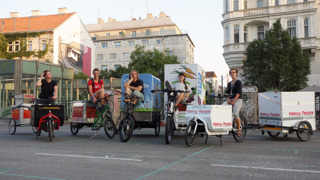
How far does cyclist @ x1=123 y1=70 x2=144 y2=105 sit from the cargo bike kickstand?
611 millimetres

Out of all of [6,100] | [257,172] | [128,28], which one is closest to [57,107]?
[257,172]

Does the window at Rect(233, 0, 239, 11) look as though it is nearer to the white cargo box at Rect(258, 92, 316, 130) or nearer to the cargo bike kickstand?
the white cargo box at Rect(258, 92, 316, 130)

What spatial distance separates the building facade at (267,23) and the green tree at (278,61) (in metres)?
5.09

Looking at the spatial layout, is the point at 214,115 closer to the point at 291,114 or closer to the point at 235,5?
the point at 291,114

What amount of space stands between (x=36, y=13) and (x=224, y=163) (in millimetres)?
58948

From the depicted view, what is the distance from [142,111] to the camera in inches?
393

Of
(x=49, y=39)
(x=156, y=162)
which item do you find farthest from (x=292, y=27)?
(x=49, y=39)

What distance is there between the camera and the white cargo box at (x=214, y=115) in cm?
778

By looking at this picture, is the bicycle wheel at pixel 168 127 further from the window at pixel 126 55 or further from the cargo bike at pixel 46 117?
the window at pixel 126 55

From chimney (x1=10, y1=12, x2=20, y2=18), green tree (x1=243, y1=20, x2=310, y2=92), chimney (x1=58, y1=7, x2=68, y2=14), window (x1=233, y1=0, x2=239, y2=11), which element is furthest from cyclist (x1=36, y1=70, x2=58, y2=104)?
chimney (x1=10, y1=12, x2=20, y2=18)

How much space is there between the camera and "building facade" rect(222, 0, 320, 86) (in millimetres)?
32316

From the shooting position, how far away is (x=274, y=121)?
964 cm

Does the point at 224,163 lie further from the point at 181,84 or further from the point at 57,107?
the point at 57,107

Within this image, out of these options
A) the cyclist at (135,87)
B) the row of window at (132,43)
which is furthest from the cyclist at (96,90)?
the row of window at (132,43)
